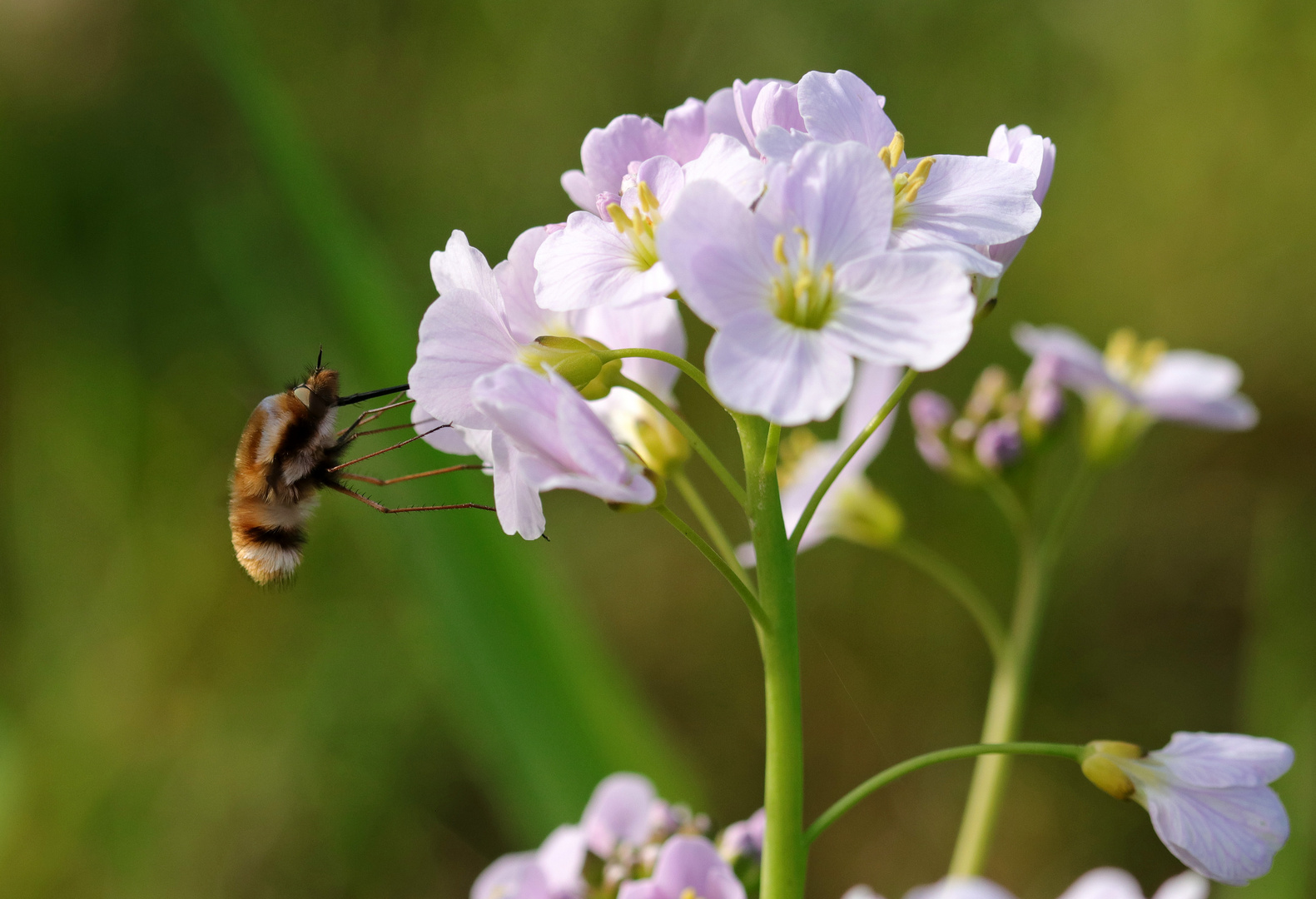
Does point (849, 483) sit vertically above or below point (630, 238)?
below

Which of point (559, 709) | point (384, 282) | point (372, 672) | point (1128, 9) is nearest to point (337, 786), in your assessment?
→ point (372, 672)

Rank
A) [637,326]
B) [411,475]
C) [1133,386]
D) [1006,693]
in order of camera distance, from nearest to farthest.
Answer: [637,326] < [411,475] < [1006,693] < [1133,386]

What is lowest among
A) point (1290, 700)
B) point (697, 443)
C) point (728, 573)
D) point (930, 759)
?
point (1290, 700)

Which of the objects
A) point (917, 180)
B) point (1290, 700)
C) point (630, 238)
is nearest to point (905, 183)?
point (917, 180)

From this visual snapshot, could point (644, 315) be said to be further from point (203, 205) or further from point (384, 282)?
point (203, 205)

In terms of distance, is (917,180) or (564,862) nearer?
(917,180)

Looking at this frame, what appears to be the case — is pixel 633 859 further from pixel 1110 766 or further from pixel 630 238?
pixel 630 238
